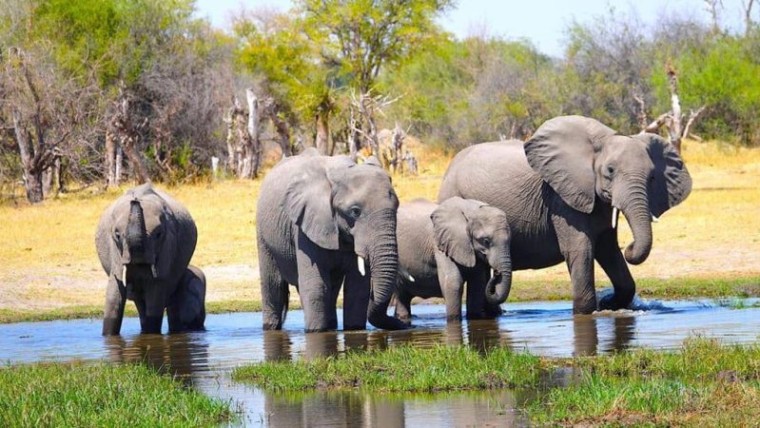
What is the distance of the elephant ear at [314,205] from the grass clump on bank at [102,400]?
390 cm

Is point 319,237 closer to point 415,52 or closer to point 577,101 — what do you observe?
point 415,52

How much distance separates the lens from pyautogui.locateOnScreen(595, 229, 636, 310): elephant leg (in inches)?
714

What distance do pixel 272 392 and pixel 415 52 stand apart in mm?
37737

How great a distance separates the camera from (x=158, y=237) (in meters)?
16.3

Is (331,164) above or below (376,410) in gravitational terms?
above

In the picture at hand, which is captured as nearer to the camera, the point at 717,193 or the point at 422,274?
the point at 422,274

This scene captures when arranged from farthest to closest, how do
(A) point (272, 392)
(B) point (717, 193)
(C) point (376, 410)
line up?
(B) point (717, 193), (A) point (272, 392), (C) point (376, 410)

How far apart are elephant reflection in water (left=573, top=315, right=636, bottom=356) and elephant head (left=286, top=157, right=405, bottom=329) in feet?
6.47

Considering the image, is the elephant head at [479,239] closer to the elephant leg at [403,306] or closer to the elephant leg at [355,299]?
the elephant leg at [403,306]

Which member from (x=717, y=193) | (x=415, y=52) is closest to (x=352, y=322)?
(x=717, y=193)

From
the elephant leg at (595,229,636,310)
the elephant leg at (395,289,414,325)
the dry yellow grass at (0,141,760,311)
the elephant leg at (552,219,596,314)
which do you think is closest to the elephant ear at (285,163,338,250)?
the elephant leg at (395,289,414,325)

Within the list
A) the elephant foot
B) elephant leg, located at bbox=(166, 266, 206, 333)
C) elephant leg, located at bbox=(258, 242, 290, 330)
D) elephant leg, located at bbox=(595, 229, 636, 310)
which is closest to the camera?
elephant leg, located at bbox=(258, 242, 290, 330)

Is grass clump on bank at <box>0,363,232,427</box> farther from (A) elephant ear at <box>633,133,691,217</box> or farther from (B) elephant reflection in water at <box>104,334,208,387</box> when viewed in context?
(A) elephant ear at <box>633,133,691,217</box>

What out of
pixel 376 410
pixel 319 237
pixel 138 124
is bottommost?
pixel 376 410
